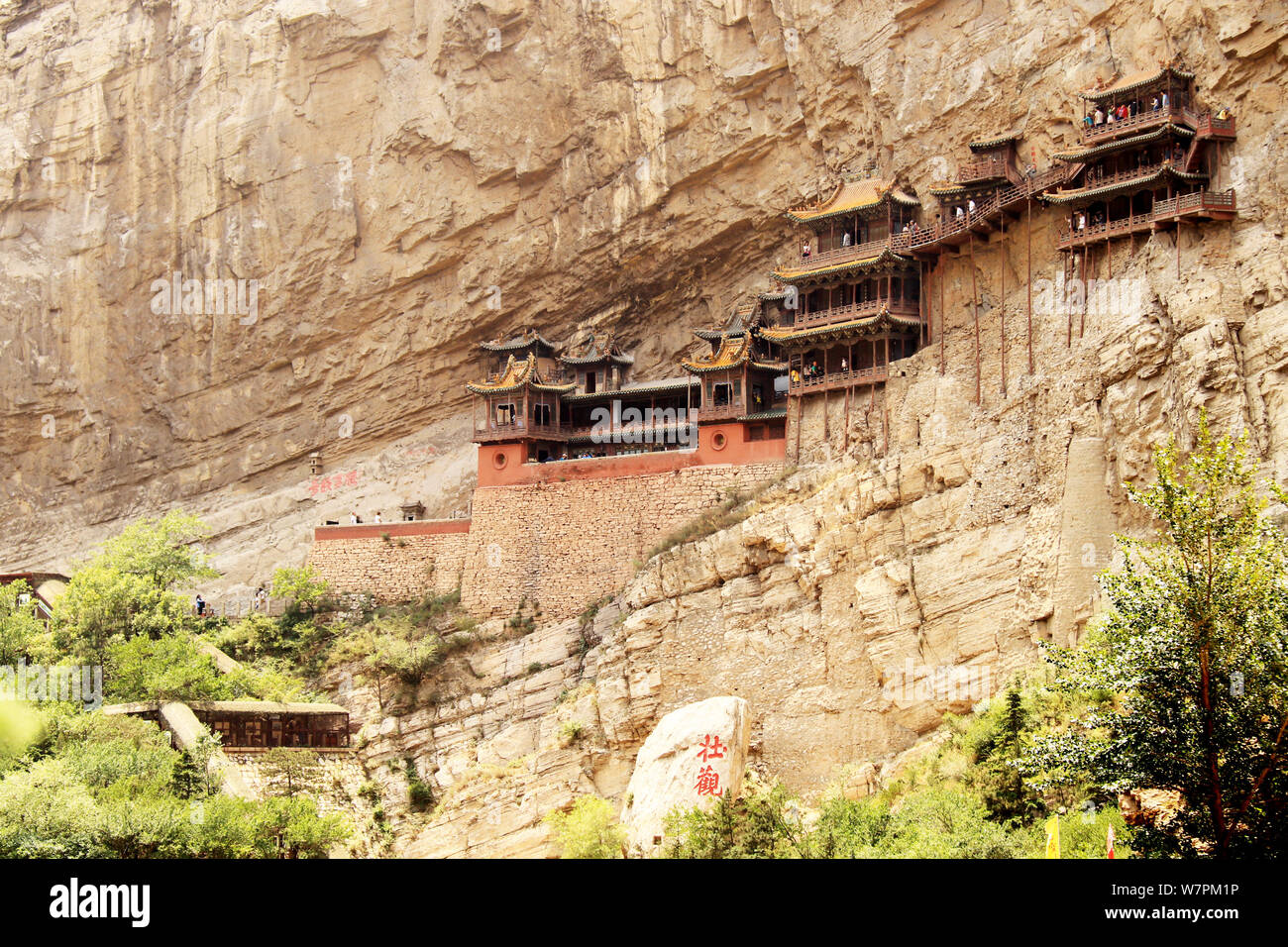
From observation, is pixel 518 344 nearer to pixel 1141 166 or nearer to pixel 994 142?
pixel 994 142

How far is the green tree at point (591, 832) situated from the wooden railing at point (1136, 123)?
17174mm

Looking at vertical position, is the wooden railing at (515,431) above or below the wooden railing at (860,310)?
below

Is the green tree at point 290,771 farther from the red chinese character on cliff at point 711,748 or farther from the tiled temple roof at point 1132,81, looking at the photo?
the tiled temple roof at point 1132,81

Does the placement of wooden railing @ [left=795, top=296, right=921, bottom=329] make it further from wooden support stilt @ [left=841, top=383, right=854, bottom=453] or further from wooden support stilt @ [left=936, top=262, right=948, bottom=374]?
wooden support stilt @ [left=841, top=383, right=854, bottom=453]

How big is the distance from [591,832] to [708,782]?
2.36 m

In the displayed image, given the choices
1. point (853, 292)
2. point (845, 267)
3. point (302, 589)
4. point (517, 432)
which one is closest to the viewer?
point (845, 267)

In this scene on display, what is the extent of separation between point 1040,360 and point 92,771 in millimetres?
19467

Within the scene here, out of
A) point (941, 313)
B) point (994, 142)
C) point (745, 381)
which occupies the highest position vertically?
point (994, 142)

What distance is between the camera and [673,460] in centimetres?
3425

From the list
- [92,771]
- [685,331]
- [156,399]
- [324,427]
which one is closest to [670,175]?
[685,331]

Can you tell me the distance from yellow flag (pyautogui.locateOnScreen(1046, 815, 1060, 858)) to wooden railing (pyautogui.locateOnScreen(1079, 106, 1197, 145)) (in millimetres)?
16806

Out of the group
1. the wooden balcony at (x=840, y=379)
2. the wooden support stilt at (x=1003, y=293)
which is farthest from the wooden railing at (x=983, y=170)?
the wooden balcony at (x=840, y=379)

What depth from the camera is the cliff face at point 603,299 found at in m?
26.4

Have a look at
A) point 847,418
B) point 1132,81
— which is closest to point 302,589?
point 847,418
